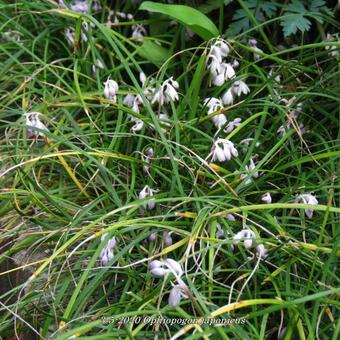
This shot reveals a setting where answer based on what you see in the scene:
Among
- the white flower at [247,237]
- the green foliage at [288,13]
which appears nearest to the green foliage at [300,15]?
the green foliage at [288,13]

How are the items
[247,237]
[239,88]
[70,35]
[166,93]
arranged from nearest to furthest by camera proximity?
[247,237]
[166,93]
[239,88]
[70,35]

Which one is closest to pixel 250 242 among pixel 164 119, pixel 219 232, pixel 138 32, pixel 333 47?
pixel 219 232

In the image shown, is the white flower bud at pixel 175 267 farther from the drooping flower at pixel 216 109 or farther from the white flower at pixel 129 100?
the white flower at pixel 129 100

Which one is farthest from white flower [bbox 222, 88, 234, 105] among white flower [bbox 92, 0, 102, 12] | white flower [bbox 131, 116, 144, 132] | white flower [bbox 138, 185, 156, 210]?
white flower [bbox 92, 0, 102, 12]

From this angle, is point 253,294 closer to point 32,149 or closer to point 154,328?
point 154,328

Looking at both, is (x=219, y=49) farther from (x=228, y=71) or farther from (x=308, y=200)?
(x=308, y=200)
